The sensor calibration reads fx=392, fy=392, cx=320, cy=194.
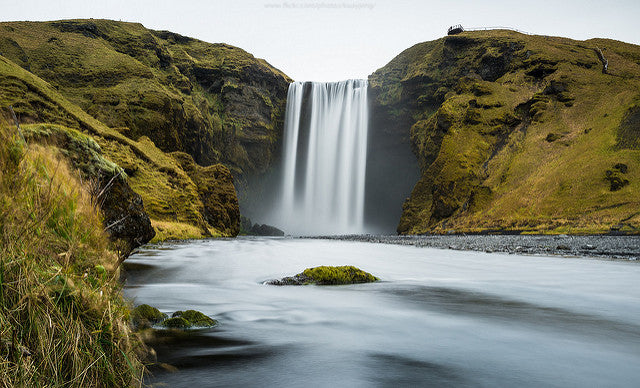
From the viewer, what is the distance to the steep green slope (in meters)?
48.7

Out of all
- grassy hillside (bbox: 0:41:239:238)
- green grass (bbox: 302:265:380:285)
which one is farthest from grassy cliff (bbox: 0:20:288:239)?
green grass (bbox: 302:265:380:285)

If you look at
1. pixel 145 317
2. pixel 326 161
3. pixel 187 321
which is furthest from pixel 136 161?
pixel 326 161

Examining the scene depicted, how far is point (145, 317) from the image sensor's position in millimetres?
5301

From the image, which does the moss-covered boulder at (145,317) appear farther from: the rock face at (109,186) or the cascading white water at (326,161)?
the cascading white water at (326,161)

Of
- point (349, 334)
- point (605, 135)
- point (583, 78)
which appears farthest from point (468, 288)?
point (583, 78)

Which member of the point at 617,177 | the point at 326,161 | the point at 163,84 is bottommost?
the point at 617,177

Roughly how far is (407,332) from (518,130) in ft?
188

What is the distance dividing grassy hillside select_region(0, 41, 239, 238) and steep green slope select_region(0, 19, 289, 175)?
6697 mm

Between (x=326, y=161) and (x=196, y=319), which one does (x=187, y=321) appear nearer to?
(x=196, y=319)

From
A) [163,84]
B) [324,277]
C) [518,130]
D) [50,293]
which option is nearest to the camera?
[50,293]

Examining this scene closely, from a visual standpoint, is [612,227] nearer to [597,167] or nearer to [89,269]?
[597,167]

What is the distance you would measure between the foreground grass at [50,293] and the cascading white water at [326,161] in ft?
233

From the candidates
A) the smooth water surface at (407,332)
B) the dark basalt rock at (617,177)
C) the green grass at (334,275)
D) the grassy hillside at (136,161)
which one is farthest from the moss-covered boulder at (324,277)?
the dark basalt rock at (617,177)

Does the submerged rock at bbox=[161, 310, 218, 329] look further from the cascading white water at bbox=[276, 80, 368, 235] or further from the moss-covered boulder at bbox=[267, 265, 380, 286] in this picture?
the cascading white water at bbox=[276, 80, 368, 235]
